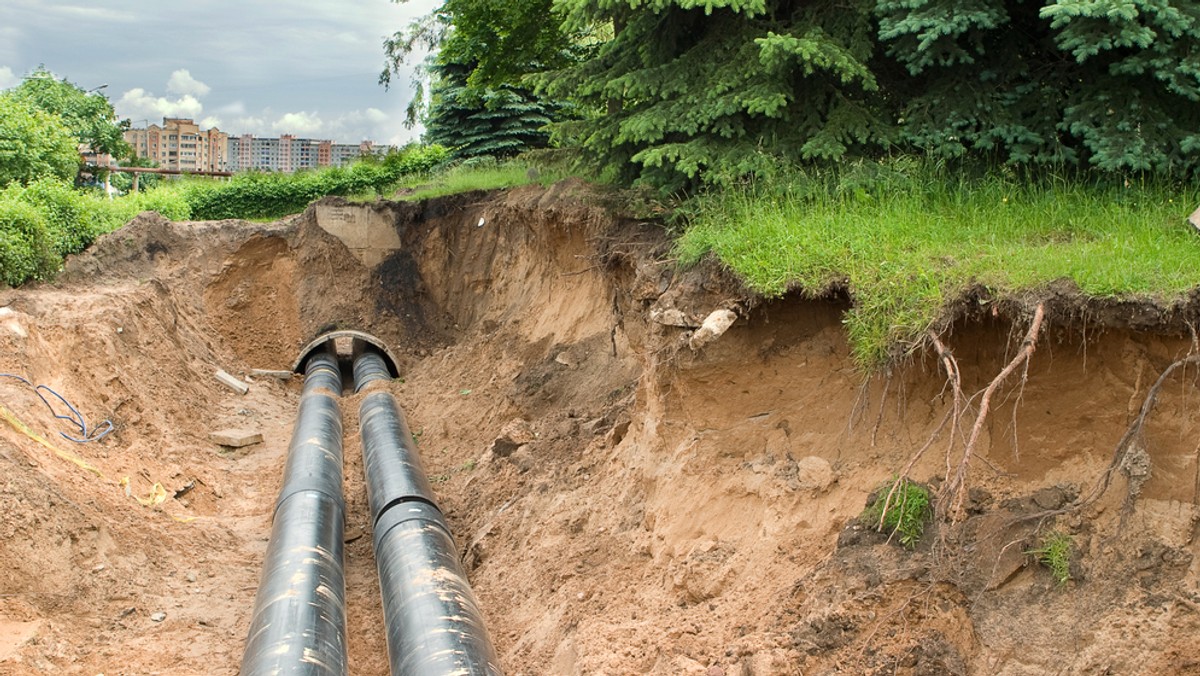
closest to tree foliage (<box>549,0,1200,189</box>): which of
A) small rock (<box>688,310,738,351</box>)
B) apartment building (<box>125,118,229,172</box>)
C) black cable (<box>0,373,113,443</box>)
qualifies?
small rock (<box>688,310,738,351</box>)

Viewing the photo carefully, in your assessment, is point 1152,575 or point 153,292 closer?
point 1152,575

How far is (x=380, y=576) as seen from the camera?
769cm

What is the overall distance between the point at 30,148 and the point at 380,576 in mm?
14181

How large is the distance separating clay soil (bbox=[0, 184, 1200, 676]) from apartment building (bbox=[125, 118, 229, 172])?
54897mm

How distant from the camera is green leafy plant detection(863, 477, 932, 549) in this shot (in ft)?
17.3

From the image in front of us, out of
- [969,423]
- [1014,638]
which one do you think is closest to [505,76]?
[969,423]

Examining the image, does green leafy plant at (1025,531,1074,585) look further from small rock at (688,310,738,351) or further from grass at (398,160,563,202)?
grass at (398,160,563,202)

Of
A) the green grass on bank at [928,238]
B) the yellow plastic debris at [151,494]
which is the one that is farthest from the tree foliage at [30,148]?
the green grass on bank at [928,238]

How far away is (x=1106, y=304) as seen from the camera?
5.03 meters

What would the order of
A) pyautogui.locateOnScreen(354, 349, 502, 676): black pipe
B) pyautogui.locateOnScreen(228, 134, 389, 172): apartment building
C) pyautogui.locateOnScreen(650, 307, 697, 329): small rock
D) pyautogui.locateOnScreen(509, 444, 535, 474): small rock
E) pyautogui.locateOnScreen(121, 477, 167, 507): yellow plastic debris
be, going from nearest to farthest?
pyautogui.locateOnScreen(354, 349, 502, 676): black pipe < pyautogui.locateOnScreen(650, 307, 697, 329): small rock < pyautogui.locateOnScreen(121, 477, 167, 507): yellow plastic debris < pyautogui.locateOnScreen(509, 444, 535, 474): small rock < pyautogui.locateOnScreen(228, 134, 389, 172): apartment building

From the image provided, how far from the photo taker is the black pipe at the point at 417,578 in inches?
241

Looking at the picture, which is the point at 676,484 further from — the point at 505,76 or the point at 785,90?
the point at 505,76

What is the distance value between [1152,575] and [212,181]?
2914cm

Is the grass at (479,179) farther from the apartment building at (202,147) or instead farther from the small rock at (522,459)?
the apartment building at (202,147)
